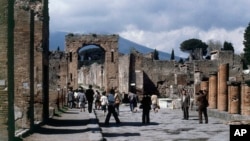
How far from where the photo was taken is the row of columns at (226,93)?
23281 millimetres

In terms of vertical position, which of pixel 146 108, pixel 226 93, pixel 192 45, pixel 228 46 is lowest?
pixel 146 108

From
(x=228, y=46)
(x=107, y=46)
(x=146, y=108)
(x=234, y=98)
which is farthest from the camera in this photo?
(x=228, y=46)

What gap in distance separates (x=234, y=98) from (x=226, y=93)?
2.90 m

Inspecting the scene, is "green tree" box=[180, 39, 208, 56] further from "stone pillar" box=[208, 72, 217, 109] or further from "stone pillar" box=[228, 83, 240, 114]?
"stone pillar" box=[228, 83, 240, 114]

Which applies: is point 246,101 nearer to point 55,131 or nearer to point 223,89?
point 223,89

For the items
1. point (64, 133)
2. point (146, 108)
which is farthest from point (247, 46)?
point (64, 133)

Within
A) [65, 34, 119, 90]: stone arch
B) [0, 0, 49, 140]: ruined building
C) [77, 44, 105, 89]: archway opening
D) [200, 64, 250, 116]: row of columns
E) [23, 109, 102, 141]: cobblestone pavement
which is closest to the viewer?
[0, 0, 49, 140]: ruined building

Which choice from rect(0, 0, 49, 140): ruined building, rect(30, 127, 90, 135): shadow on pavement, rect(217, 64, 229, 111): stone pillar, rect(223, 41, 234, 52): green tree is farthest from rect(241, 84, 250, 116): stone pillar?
rect(223, 41, 234, 52): green tree

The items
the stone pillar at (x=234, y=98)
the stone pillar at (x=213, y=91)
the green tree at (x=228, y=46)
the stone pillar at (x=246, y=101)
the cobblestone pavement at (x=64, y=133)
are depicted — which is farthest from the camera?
the green tree at (x=228, y=46)

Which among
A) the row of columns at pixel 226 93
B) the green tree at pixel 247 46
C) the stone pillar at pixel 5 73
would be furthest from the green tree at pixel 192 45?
the stone pillar at pixel 5 73

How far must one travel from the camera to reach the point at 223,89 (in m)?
27.6

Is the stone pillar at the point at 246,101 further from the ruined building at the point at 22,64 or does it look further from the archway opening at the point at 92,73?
the archway opening at the point at 92,73

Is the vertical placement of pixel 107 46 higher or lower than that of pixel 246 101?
higher

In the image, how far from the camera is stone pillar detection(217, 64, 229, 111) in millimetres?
27139
